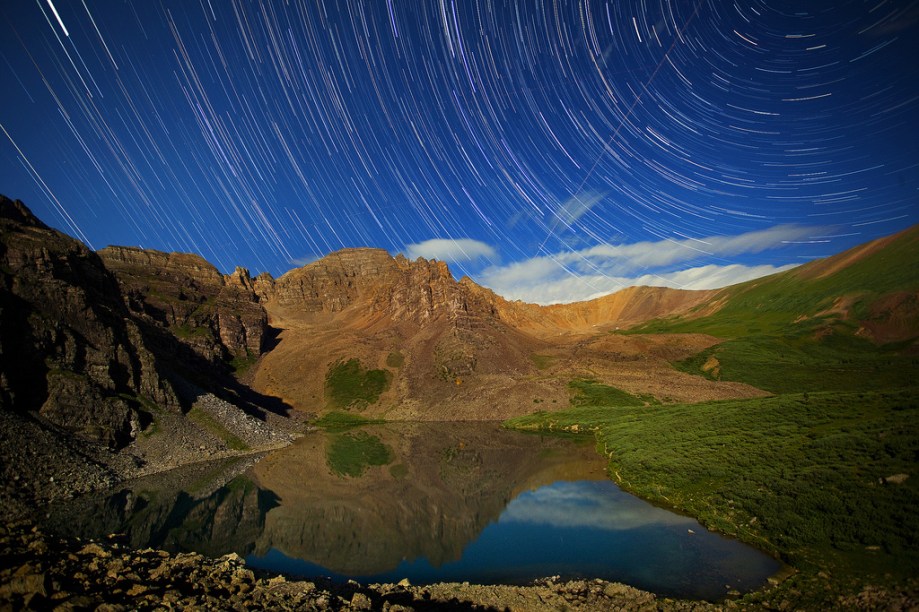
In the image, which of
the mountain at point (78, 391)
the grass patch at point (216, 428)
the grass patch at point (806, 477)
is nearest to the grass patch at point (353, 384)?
the mountain at point (78, 391)

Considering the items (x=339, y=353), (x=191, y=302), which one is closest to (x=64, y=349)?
(x=339, y=353)

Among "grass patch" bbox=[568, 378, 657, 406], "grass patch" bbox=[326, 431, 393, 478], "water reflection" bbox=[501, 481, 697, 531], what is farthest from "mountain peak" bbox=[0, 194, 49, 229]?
"grass patch" bbox=[568, 378, 657, 406]

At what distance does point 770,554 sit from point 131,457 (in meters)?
61.0

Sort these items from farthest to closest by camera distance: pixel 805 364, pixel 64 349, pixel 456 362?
pixel 456 362 → pixel 805 364 → pixel 64 349

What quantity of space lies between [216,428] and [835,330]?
6128 inches

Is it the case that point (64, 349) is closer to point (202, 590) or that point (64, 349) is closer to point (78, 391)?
point (78, 391)

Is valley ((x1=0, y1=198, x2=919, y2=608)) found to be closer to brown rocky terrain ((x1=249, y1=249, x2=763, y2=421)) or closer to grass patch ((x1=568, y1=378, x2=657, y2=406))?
grass patch ((x1=568, y1=378, x2=657, y2=406))

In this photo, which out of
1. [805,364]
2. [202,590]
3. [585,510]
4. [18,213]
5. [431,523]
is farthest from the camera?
[805,364]

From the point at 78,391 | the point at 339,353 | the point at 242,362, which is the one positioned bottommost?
the point at 78,391

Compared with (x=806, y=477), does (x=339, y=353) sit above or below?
above

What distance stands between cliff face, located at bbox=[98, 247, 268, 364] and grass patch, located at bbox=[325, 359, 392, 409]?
1580 inches

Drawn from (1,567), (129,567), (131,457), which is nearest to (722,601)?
(129,567)

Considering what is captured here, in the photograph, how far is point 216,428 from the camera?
63281 millimetres

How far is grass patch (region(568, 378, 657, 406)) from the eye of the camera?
8992 centimetres
